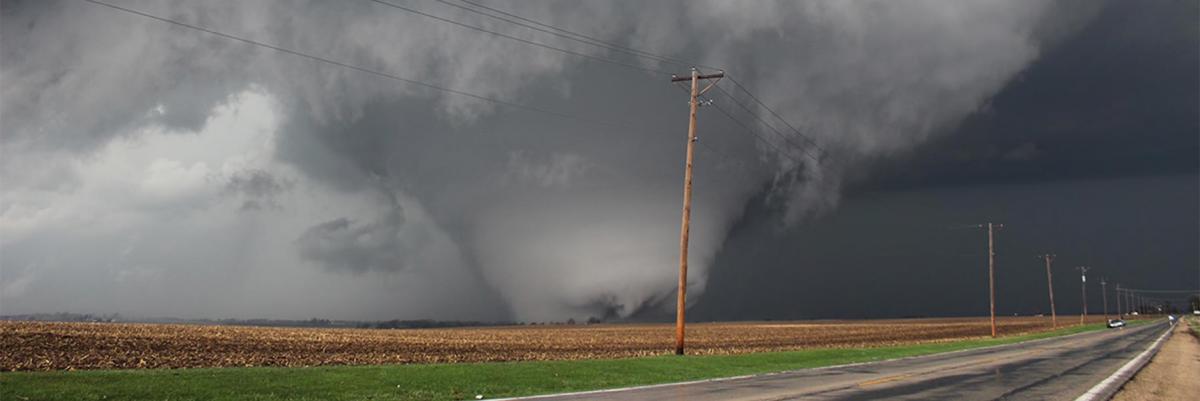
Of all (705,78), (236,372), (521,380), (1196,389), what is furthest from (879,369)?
(236,372)

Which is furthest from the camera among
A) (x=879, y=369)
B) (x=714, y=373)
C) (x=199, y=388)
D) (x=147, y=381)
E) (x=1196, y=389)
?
(x=879, y=369)

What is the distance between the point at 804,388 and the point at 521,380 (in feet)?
26.7

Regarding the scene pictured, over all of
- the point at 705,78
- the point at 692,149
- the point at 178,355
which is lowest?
the point at 178,355

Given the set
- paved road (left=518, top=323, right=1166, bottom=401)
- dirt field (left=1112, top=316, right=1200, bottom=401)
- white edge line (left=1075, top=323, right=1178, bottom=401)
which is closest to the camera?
paved road (left=518, top=323, right=1166, bottom=401)

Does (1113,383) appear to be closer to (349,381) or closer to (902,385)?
(902,385)

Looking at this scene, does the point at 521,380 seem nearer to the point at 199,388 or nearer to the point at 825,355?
the point at 199,388

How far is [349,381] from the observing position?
66.3 feet

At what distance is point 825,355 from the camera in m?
37.6

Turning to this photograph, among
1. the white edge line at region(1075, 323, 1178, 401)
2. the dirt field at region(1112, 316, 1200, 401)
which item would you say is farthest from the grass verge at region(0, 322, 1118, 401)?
the dirt field at region(1112, 316, 1200, 401)

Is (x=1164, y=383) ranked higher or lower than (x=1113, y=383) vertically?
lower

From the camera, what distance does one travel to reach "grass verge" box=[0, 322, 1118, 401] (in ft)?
55.1

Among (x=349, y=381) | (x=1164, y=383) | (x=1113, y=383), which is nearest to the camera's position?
(x=349, y=381)

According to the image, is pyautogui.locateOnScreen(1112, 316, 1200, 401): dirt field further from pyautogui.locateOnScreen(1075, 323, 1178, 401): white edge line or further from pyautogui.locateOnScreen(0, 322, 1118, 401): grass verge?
pyautogui.locateOnScreen(0, 322, 1118, 401): grass verge

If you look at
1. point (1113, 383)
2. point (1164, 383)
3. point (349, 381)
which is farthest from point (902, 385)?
point (349, 381)
